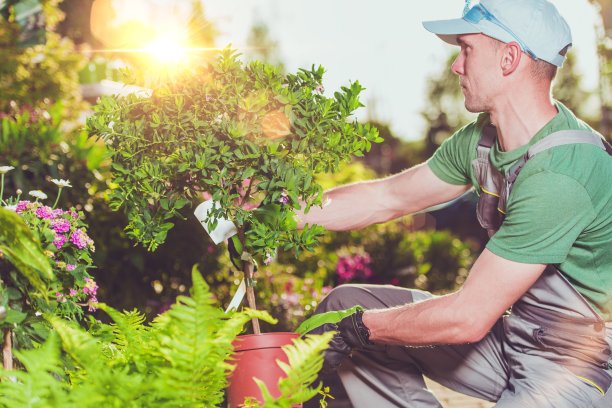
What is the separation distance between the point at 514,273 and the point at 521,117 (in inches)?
27.3

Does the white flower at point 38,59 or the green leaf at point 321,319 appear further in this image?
the white flower at point 38,59

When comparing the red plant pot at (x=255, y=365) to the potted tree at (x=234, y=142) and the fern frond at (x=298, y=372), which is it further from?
the fern frond at (x=298, y=372)

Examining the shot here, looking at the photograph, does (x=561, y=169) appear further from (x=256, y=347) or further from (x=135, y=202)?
(x=135, y=202)

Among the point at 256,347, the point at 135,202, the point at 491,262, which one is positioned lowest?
the point at 256,347

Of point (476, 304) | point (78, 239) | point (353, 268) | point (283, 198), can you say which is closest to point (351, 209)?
point (283, 198)

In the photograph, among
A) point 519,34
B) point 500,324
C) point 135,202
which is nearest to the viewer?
point 135,202

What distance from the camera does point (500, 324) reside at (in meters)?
2.95

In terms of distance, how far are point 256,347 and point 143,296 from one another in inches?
110

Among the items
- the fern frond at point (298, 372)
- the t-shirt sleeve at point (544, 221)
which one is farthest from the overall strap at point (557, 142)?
the fern frond at point (298, 372)

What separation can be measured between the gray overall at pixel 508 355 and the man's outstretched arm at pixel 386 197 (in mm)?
342

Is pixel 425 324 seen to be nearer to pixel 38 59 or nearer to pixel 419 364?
pixel 419 364

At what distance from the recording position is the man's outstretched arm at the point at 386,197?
A: 3.30 metres

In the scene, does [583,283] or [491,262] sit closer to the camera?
[491,262]

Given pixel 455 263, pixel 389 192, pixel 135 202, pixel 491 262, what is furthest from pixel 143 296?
pixel 455 263
